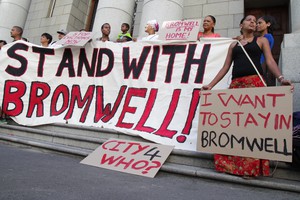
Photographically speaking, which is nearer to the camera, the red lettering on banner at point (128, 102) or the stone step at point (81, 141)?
the stone step at point (81, 141)

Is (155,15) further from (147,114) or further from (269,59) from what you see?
(269,59)

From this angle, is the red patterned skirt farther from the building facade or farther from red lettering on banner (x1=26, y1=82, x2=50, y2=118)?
red lettering on banner (x1=26, y1=82, x2=50, y2=118)

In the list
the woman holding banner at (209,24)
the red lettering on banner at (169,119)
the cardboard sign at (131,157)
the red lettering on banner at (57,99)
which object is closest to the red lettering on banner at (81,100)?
the red lettering on banner at (57,99)

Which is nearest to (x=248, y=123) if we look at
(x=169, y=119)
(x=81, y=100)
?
(x=169, y=119)

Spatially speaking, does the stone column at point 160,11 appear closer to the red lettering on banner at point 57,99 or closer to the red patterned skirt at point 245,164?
the red lettering on banner at point 57,99


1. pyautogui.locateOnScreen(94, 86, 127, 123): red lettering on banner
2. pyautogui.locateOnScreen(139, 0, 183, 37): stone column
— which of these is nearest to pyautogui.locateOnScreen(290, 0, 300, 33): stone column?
pyautogui.locateOnScreen(139, 0, 183, 37): stone column

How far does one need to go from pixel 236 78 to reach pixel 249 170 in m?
1.04

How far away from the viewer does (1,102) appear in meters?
4.72

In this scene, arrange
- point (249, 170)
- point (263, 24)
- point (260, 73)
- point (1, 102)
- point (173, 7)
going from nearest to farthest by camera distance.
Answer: point (249, 170) < point (260, 73) < point (263, 24) < point (1, 102) < point (173, 7)

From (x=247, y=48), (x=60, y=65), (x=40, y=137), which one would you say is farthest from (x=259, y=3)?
(x=40, y=137)

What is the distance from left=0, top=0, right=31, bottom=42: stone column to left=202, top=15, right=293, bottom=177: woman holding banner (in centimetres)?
883

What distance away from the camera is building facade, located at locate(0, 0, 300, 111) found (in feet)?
13.6

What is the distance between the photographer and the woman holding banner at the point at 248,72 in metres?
2.55

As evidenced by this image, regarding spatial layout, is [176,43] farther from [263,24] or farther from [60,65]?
[60,65]
